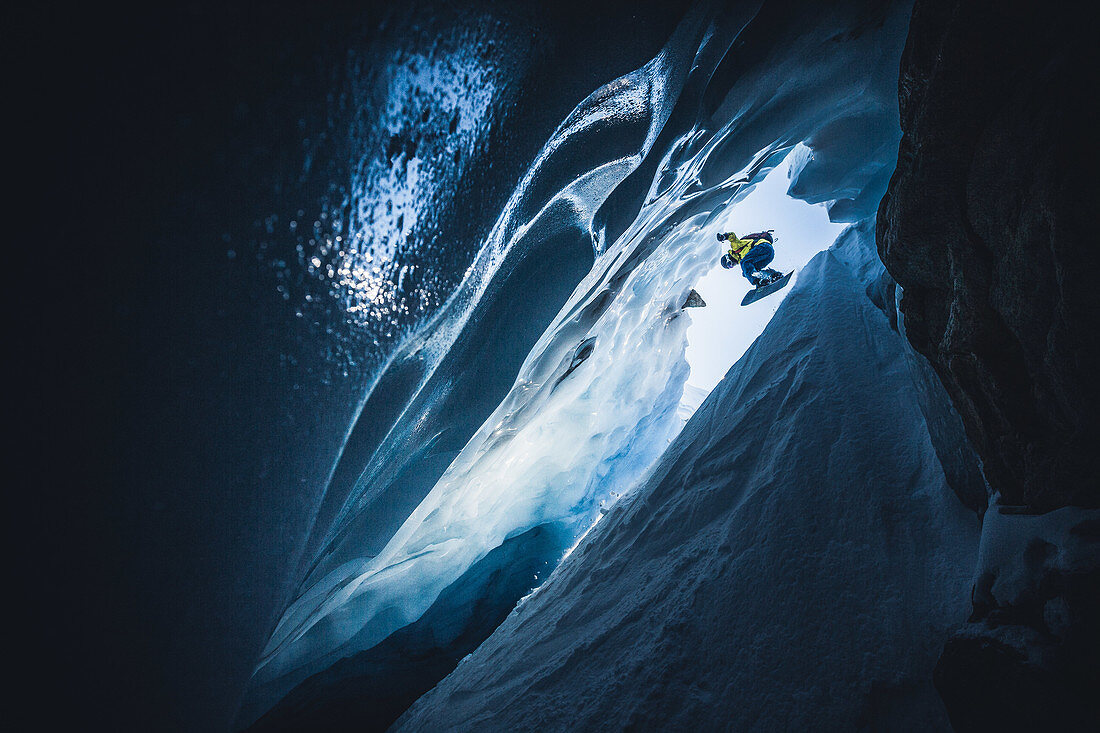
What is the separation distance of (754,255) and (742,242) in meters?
0.27

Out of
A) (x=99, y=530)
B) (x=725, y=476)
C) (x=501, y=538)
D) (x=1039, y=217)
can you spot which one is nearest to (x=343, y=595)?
(x=501, y=538)

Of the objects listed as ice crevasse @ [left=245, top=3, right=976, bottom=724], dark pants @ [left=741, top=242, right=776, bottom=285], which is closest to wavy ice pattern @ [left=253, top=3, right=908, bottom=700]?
ice crevasse @ [left=245, top=3, right=976, bottom=724]

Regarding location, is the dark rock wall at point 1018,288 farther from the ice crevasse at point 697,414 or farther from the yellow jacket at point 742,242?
the yellow jacket at point 742,242

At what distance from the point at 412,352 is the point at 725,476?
2.45 m

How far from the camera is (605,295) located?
5.45m

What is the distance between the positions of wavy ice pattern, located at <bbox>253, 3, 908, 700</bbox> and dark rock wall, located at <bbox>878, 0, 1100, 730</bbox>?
1.63m

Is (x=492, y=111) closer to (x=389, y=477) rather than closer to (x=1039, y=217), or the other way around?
(x=1039, y=217)

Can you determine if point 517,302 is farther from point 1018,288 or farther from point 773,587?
point 1018,288

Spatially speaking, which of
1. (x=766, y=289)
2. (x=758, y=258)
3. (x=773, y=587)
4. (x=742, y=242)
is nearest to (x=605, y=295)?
(x=742, y=242)

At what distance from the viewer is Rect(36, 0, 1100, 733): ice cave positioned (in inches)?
44.1

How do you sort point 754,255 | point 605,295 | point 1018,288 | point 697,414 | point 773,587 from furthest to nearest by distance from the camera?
point 754,255
point 605,295
point 697,414
point 773,587
point 1018,288

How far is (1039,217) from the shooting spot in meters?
1.04

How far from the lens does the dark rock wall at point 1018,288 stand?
981mm

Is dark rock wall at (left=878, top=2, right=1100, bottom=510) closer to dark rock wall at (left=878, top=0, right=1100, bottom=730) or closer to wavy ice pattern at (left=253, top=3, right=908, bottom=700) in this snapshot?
dark rock wall at (left=878, top=0, right=1100, bottom=730)
